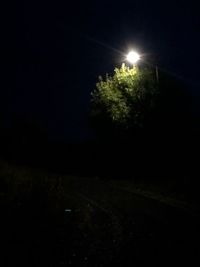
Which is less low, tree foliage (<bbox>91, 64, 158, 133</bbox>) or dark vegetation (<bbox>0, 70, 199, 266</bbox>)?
tree foliage (<bbox>91, 64, 158, 133</bbox>)

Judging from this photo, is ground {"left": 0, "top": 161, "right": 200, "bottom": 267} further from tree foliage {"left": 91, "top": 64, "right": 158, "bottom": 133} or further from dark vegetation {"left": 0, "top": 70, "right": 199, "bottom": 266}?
tree foliage {"left": 91, "top": 64, "right": 158, "bottom": 133}

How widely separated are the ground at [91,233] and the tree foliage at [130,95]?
57.2ft

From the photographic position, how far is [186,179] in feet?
82.8

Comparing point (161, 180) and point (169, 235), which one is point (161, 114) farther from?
point (169, 235)

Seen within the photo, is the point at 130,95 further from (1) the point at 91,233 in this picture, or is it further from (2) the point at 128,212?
(1) the point at 91,233

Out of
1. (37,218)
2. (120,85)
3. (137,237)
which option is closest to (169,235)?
(137,237)

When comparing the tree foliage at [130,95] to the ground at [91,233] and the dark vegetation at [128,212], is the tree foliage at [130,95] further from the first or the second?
the ground at [91,233]

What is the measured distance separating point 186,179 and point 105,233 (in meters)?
13.8

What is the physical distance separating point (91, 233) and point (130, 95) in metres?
25.3

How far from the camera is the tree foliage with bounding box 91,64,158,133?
3537cm

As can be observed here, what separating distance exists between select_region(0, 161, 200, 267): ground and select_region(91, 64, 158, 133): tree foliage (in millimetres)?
17438

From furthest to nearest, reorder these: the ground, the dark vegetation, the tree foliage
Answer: the tree foliage < the dark vegetation < the ground

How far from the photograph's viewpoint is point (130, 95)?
120ft

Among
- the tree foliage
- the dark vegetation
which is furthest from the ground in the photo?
the tree foliage
